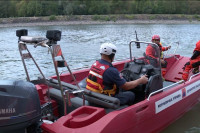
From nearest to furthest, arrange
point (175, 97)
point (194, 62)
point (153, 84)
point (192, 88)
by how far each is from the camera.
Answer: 1. point (153, 84)
2. point (175, 97)
3. point (192, 88)
4. point (194, 62)

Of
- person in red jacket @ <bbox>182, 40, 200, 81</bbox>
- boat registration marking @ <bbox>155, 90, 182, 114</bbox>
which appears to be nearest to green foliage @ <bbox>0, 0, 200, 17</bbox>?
person in red jacket @ <bbox>182, 40, 200, 81</bbox>

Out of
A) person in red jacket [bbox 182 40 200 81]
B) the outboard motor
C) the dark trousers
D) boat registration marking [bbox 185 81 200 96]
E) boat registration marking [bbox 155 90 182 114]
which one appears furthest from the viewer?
person in red jacket [bbox 182 40 200 81]

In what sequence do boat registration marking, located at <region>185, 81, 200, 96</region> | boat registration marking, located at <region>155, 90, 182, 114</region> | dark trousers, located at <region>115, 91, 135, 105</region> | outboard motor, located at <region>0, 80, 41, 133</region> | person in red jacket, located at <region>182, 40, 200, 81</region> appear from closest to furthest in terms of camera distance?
outboard motor, located at <region>0, 80, 41, 133</region> < dark trousers, located at <region>115, 91, 135, 105</region> < boat registration marking, located at <region>155, 90, 182, 114</region> < boat registration marking, located at <region>185, 81, 200, 96</region> < person in red jacket, located at <region>182, 40, 200, 81</region>

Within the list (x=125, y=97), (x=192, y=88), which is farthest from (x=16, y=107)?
(x=192, y=88)

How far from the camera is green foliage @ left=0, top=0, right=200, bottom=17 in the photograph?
73.6 meters

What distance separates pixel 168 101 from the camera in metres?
4.10

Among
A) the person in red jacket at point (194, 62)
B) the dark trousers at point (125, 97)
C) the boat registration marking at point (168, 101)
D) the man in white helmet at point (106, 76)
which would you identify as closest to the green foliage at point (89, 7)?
the person in red jacket at point (194, 62)

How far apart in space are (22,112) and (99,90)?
120 centimetres

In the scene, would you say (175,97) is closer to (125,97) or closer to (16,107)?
(125,97)

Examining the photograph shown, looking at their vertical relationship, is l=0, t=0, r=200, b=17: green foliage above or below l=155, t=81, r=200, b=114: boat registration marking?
above

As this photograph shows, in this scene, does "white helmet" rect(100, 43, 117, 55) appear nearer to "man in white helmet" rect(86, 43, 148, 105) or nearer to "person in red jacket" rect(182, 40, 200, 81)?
"man in white helmet" rect(86, 43, 148, 105)

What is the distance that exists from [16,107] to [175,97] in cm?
278

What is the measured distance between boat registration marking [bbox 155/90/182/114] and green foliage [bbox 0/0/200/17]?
69.2 metres

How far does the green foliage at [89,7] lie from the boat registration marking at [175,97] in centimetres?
6874
